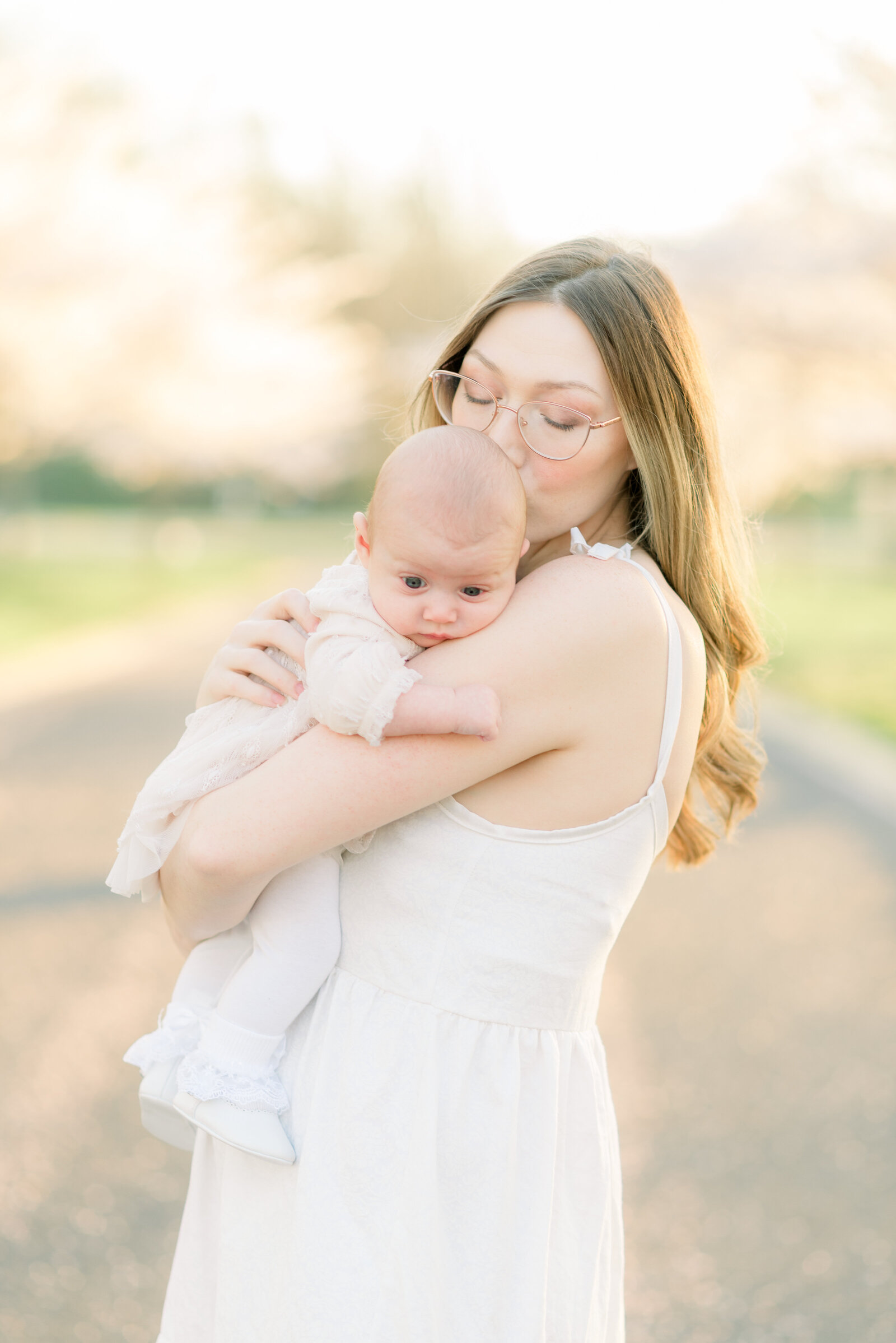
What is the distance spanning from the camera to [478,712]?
1.39 m

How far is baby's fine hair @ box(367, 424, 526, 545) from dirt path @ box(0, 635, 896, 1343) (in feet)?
3.39

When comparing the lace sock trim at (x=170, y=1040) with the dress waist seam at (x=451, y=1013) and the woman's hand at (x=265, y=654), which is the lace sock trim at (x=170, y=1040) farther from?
the woman's hand at (x=265, y=654)

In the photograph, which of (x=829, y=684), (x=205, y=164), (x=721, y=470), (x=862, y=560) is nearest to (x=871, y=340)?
(x=829, y=684)

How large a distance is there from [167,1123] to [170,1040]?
0.60 ft

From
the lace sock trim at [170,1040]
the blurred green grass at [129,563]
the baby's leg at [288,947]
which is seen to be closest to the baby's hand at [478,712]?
the baby's leg at [288,947]

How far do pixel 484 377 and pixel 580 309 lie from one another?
16cm

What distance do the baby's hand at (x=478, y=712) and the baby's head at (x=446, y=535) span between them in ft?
0.36

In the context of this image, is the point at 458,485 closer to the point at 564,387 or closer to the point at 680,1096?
the point at 564,387

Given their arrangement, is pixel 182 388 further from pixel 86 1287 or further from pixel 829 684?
pixel 86 1287

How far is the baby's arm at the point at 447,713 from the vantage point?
4.56ft

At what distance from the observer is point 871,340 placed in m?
13.1

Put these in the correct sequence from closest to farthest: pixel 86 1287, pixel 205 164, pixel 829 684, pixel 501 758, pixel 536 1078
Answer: pixel 501 758, pixel 536 1078, pixel 86 1287, pixel 829 684, pixel 205 164

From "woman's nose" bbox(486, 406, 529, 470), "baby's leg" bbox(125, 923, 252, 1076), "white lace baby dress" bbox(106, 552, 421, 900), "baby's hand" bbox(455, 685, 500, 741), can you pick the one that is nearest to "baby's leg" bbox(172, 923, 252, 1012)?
"baby's leg" bbox(125, 923, 252, 1076)

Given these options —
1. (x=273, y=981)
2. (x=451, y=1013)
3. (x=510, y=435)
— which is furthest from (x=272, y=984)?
(x=510, y=435)
